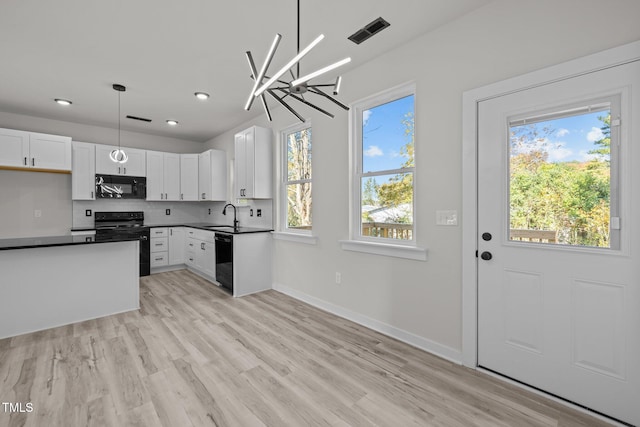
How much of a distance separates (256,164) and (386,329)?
9.33 feet

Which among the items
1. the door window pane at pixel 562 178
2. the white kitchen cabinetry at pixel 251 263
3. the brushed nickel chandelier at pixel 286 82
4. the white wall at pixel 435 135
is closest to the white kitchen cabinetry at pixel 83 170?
the white kitchen cabinetry at pixel 251 263

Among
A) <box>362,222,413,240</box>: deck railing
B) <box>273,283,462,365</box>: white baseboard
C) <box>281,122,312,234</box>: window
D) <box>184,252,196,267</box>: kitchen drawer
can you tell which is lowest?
<box>273,283,462,365</box>: white baseboard

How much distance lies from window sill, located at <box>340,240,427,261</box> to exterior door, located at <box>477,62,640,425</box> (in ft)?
1.62

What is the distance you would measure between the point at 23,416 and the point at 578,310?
3.45 meters

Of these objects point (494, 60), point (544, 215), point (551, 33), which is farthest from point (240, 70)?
point (544, 215)

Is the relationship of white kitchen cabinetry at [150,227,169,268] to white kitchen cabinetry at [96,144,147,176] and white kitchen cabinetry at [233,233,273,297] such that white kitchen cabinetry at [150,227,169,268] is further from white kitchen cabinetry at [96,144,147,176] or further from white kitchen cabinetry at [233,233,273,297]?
white kitchen cabinetry at [233,233,273,297]

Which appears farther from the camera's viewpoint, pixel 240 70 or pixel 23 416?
pixel 240 70

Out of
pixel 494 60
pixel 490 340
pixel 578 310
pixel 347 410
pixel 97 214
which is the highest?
pixel 494 60

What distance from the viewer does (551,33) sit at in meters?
1.86

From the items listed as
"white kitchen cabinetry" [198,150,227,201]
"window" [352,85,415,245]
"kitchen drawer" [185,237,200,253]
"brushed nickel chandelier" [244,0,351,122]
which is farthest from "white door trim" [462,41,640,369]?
"white kitchen cabinetry" [198,150,227,201]

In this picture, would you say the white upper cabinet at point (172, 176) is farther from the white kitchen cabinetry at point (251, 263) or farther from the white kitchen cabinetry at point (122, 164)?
the white kitchen cabinetry at point (251, 263)

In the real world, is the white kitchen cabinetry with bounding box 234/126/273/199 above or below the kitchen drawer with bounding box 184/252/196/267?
above

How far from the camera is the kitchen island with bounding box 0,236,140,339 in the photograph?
9.25ft

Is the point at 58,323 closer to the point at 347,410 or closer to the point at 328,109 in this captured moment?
the point at 347,410
